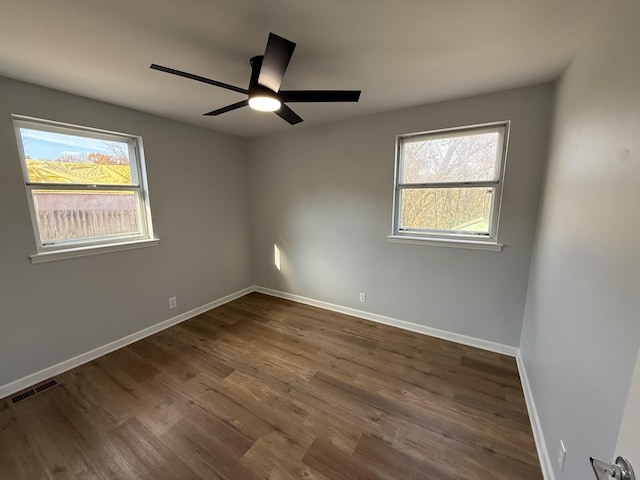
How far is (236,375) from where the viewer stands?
2.23 meters

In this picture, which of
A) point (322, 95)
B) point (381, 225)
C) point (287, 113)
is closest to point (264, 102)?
point (287, 113)

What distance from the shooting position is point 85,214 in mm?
2416

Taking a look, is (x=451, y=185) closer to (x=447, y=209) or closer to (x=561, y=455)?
(x=447, y=209)

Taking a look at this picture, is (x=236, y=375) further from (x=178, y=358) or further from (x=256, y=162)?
(x=256, y=162)

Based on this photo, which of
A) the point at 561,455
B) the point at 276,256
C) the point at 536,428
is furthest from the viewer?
the point at 276,256

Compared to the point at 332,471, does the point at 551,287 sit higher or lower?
higher

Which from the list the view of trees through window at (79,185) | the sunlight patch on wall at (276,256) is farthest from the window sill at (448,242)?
the view of trees through window at (79,185)

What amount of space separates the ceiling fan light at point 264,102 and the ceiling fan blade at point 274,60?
7cm

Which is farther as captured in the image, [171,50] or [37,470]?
[171,50]

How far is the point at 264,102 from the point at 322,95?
1.29ft

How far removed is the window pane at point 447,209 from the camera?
2492 mm

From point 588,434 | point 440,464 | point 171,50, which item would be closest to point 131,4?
point 171,50

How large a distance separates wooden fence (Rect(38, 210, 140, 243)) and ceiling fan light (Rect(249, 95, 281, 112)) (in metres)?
2.03

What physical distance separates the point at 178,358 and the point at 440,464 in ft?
7.57
